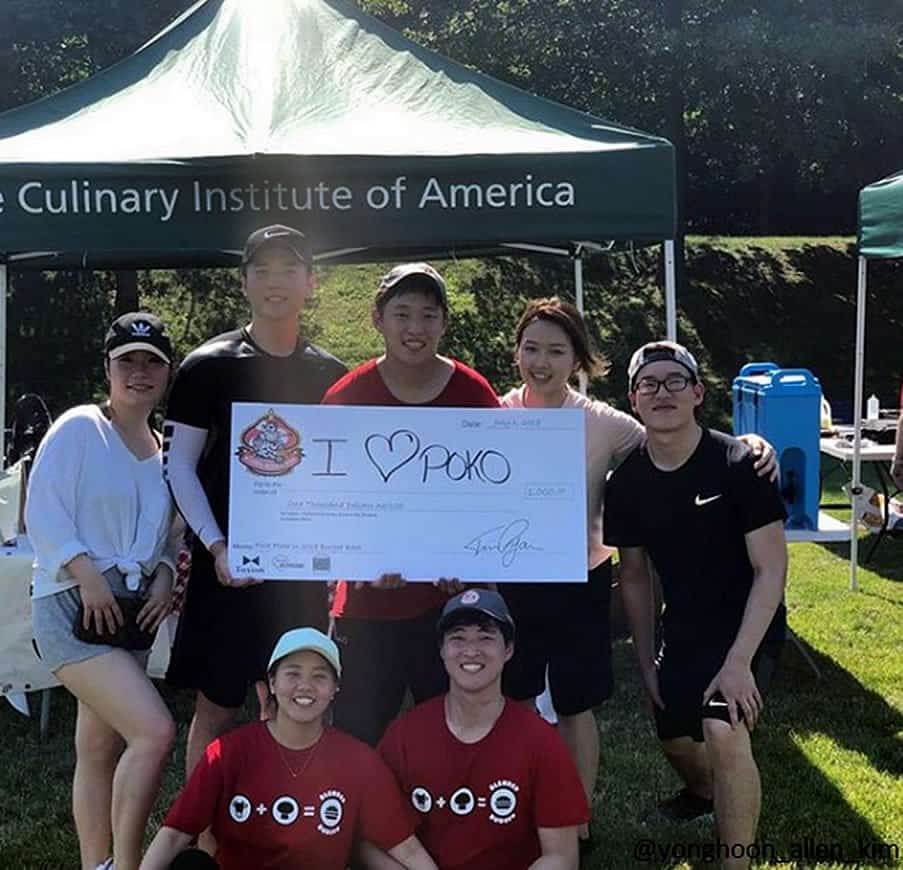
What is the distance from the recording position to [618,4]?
16.7 meters

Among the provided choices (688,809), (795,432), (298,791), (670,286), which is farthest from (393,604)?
(795,432)

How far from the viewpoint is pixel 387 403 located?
299 centimetres

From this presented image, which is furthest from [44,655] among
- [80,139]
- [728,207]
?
[728,207]

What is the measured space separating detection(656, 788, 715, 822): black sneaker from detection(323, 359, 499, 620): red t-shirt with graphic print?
4.53ft

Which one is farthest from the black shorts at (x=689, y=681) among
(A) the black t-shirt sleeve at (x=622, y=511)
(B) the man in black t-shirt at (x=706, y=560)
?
(A) the black t-shirt sleeve at (x=622, y=511)

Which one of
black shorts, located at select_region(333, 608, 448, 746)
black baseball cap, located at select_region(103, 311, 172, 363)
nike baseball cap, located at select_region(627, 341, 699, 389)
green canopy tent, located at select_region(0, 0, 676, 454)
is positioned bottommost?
black shorts, located at select_region(333, 608, 448, 746)

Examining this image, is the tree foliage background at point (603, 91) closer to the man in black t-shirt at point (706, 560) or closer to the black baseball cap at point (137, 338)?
the black baseball cap at point (137, 338)

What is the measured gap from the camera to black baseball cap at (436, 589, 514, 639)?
8.87 feet

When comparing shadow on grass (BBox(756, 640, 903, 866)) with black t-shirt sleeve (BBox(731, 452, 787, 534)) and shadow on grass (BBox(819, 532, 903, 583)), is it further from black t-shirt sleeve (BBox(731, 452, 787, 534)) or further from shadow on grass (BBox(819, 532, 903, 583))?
shadow on grass (BBox(819, 532, 903, 583))

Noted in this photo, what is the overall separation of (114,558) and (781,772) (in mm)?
2689

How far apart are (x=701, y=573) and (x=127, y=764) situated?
1.70m

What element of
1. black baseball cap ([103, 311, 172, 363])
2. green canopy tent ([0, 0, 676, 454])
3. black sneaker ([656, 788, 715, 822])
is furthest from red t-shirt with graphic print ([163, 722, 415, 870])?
green canopy tent ([0, 0, 676, 454])

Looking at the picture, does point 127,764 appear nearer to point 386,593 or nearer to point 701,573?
point 386,593

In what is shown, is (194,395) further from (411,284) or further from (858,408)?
(858,408)
